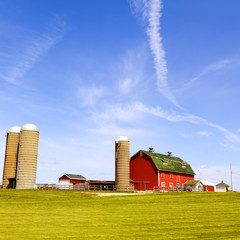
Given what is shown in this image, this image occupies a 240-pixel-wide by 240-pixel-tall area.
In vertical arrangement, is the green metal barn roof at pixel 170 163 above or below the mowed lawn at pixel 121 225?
above

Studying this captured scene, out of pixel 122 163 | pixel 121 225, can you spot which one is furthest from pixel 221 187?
pixel 121 225

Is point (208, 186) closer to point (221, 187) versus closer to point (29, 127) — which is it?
point (221, 187)

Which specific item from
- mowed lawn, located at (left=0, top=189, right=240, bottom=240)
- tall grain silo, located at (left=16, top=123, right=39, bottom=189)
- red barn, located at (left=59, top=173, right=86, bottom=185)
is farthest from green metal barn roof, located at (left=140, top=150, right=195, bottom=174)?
mowed lawn, located at (left=0, top=189, right=240, bottom=240)

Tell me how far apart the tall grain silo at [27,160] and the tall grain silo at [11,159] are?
3456mm

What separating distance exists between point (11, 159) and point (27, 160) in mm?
5271

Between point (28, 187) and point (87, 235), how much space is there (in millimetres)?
40896

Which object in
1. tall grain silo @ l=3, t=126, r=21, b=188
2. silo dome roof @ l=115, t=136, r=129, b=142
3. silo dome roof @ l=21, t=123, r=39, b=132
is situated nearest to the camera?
silo dome roof @ l=21, t=123, r=39, b=132

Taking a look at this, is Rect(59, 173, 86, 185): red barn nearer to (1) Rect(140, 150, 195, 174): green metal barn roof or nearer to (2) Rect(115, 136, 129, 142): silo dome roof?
(2) Rect(115, 136, 129, 142): silo dome roof

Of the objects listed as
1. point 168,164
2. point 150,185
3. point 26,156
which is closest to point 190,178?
point 168,164

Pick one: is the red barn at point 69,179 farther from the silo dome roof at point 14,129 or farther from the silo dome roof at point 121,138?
the silo dome roof at point 14,129

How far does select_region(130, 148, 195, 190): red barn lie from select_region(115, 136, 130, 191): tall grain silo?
5.85m

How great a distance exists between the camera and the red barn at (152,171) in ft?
196

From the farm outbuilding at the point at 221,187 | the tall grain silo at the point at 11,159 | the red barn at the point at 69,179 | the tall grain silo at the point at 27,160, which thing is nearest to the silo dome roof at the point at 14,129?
the tall grain silo at the point at 11,159

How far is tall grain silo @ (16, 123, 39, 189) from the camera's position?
171 feet
